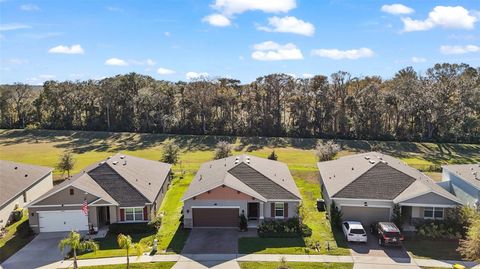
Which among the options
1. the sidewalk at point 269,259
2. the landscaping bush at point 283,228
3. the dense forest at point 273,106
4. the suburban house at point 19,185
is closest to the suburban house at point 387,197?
the landscaping bush at point 283,228

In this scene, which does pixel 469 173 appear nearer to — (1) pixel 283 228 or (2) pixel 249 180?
(1) pixel 283 228

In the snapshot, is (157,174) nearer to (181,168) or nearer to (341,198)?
(181,168)

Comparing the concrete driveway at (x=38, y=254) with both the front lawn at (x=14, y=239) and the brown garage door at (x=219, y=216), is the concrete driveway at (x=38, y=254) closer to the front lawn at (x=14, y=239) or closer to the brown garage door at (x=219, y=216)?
the front lawn at (x=14, y=239)

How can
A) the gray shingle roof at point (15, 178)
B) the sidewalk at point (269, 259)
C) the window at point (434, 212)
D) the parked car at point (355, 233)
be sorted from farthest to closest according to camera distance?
the gray shingle roof at point (15, 178) < the window at point (434, 212) < the parked car at point (355, 233) < the sidewalk at point (269, 259)

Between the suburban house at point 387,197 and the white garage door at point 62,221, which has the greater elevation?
the suburban house at point 387,197

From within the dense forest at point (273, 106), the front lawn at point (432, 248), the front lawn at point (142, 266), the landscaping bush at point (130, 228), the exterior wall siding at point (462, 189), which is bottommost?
the front lawn at point (142, 266)

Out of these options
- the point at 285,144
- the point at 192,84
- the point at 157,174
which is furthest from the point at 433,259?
the point at 192,84

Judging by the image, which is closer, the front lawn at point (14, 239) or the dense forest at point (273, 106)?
the front lawn at point (14, 239)

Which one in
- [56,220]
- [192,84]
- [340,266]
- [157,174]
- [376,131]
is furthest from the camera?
[192,84]
